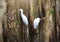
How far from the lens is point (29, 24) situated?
6.45 feet

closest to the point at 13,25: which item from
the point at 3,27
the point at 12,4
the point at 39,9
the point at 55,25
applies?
the point at 3,27

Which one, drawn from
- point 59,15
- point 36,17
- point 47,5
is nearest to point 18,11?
point 36,17

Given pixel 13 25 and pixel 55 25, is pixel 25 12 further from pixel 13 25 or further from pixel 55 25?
pixel 55 25

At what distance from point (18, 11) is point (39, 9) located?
249mm

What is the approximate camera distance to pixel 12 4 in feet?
6.30

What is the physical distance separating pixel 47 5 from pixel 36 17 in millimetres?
197

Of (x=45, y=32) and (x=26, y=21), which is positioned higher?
(x=26, y=21)

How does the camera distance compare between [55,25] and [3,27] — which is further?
[55,25]

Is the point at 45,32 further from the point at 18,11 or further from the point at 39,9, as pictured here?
the point at 18,11

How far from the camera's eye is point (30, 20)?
1.97m

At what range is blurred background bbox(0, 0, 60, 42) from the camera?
1.91m

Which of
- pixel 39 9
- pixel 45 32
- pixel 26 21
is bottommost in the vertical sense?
pixel 45 32

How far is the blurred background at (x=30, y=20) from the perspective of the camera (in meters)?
1.91

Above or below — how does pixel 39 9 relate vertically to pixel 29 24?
above
